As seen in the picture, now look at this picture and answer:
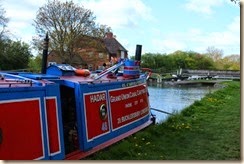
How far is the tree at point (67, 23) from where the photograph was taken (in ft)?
78.9

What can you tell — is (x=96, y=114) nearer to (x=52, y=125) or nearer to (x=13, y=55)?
(x=52, y=125)

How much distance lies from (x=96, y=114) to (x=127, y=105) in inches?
51.3

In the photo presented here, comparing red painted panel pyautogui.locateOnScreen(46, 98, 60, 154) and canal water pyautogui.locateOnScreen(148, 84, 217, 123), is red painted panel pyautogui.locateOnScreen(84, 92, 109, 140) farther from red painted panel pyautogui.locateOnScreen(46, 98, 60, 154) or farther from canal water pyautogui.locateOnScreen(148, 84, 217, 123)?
canal water pyautogui.locateOnScreen(148, 84, 217, 123)

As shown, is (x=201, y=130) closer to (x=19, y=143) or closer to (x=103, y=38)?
(x=19, y=143)

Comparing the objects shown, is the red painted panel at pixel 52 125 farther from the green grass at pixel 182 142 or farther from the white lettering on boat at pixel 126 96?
the white lettering on boat at pixel 126 96

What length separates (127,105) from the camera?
6.59 meters

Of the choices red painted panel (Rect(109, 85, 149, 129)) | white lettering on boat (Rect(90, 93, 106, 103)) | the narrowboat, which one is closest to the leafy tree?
red painted panel (Rect(109, 85, 149, 129))

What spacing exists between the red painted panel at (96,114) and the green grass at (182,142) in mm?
278

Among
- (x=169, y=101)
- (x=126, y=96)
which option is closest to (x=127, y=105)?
(x=126, y=96)

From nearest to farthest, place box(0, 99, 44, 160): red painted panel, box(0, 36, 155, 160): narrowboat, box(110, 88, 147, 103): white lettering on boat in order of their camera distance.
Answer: box(0, 99, 44, 160): red painted panel < box(0, 36, 155, 160): narrowboat < box(110, 88, 147, 103): white lettering on boat

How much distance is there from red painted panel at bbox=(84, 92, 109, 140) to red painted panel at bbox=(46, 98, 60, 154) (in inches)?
29.5

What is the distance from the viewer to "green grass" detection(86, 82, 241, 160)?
533 centimetres

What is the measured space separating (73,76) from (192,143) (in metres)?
2.04

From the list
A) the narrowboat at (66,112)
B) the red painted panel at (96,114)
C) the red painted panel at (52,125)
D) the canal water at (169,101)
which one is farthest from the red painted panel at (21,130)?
the canal water at (169,101)
